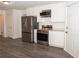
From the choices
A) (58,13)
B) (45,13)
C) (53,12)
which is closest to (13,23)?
(45,13)

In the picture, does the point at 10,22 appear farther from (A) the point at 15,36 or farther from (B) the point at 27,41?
(B) the point at 27,41

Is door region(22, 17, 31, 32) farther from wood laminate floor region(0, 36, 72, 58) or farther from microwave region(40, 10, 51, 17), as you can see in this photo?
wood laminate floor region(0, 36, 72, 58)

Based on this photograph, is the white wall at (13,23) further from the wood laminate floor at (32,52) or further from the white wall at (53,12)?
the wood laminate floor at (32,52)

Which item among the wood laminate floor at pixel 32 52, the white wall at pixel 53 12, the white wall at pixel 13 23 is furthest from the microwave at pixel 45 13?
the white wall at pixel 13 23

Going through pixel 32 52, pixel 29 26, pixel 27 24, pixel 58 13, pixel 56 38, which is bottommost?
pixel 32 52

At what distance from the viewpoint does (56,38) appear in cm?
657

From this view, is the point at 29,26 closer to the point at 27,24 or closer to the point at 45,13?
the point at 27,24

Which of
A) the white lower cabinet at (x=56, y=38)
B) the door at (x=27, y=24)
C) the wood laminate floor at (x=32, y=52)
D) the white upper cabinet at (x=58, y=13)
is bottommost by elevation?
the wood laminate floor at (x=32, y=52)

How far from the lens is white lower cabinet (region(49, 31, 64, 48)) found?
6305 millimetres

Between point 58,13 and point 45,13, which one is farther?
point 45,13

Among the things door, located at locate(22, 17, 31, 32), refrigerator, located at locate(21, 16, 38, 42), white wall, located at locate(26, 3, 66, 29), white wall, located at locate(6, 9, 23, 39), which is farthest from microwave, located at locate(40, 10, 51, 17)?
white wall, located at locate(6, 9, 23, 39)

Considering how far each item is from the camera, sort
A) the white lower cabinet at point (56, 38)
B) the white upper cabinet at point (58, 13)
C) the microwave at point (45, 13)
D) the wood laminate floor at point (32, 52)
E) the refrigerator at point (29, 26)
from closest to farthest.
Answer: the wood laminate floor at point (32, 52) < the white lower cabinet at point (56, 38) < the white upper cabinet at point (58, 13) < the microwave at point (45, 13) < the refrigerator at point (29, 26)

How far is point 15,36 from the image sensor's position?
9.70 m

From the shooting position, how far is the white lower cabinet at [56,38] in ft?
20.7
